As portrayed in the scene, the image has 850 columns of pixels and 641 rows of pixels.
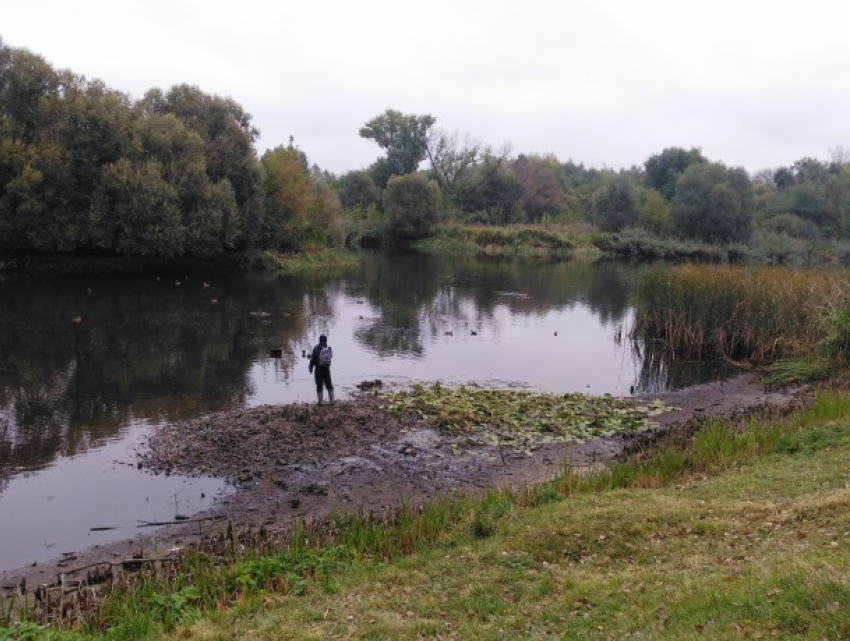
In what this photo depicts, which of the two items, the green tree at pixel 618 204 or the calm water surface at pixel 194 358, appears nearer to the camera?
the calm water surface at pixel 194 358

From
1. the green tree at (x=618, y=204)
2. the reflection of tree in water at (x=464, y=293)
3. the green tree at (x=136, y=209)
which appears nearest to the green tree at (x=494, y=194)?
the green tree at (x=618, y=204)

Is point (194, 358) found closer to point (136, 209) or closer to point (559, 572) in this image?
point (559, 572)

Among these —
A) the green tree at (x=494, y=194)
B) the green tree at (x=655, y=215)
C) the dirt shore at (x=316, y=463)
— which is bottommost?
the dirt shore at (x=316, y=463)

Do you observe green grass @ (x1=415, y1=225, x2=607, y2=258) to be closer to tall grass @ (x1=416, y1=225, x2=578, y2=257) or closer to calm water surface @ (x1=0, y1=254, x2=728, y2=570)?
tall grass @ (x1=416, y1=225, x2=578, y2=257)

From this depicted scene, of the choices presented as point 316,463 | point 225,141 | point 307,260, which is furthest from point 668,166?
point 316,463

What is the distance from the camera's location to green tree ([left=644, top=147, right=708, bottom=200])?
10462cm

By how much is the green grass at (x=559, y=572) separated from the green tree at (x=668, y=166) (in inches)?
3971

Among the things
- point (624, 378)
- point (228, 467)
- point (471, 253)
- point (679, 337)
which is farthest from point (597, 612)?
point (471, 253)

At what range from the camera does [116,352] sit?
82.1ft

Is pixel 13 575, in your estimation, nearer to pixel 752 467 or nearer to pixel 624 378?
pixel 752 467

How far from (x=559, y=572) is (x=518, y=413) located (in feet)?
34.0

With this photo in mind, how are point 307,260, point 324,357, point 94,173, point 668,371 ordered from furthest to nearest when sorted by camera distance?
point 307,260, point 94,173, point 668,371, point 324,357

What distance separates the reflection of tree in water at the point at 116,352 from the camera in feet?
56.2

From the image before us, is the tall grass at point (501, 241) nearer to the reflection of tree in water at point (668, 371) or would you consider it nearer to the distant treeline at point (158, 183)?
the distant treeline at point (158, 183)
